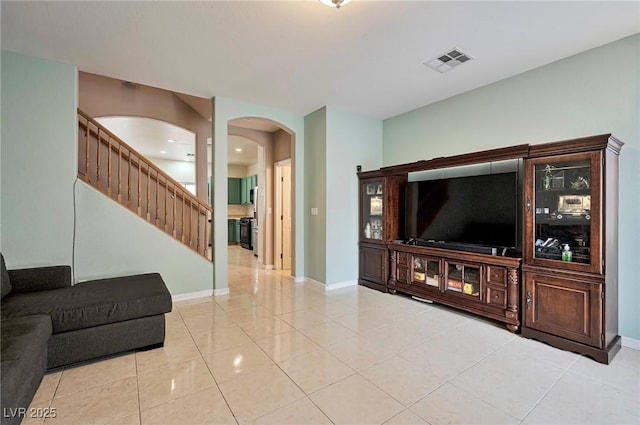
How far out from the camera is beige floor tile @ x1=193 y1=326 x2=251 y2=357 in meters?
2.52

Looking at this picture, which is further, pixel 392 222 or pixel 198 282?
pixel 392 222

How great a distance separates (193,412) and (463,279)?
2.93 metres

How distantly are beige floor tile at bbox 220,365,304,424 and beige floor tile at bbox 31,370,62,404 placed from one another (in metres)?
1.06

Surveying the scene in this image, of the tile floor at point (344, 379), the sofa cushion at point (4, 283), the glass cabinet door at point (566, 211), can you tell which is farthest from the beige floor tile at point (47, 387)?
the glass cabinet door at point (566, 211)

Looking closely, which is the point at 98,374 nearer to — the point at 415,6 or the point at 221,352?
the point at 221,352

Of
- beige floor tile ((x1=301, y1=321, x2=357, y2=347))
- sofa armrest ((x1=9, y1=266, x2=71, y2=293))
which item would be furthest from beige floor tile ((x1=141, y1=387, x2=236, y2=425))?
sofa armrest ((x1=9, y1=266, x2=71, y2=293))

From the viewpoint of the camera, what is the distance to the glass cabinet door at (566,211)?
243 cm

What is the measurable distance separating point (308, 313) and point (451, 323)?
5.10ft

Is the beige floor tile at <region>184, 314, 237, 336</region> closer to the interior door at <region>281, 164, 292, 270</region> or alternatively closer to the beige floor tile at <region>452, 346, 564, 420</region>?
the beige floor tile at <region>452, 346, 564, 420</region>

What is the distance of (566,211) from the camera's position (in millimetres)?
Result: 2652

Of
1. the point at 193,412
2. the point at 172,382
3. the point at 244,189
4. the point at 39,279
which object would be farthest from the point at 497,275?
the point at 244,189

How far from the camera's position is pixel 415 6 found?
221 cm

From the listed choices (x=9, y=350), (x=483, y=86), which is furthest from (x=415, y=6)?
(x=9, y=350)

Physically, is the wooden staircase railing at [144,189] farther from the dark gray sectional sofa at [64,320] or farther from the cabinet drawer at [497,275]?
the cabinet drawer at [497,275]
